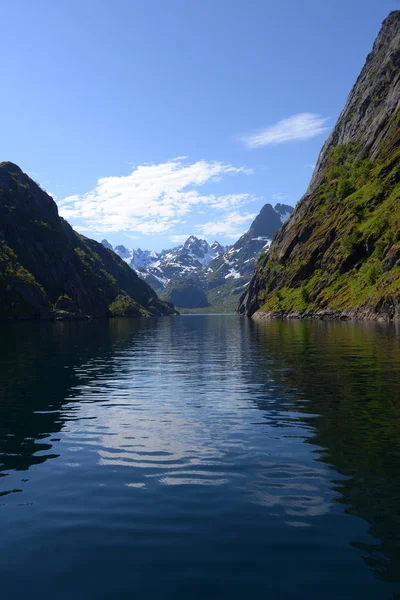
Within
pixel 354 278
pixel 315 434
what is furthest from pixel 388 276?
pixel 315 434

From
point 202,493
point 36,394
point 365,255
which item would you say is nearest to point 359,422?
point 202,493

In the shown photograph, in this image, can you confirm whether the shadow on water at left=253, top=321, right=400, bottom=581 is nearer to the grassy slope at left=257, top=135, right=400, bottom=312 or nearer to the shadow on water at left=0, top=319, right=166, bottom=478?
the shadow on water at left=0, top=319, right=166, bottom=478

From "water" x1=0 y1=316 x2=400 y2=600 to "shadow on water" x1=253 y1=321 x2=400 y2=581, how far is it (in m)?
0.08

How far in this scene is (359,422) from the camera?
23.8 metres

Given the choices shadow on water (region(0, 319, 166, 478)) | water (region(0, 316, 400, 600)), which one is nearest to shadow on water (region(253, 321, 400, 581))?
water (region(0, 316, 400, 600))

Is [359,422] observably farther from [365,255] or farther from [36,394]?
[365,255]

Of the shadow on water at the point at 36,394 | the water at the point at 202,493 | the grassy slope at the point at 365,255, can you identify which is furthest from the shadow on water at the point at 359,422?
the grassy slope at the point at 365,255

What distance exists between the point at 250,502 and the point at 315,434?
8.82 metres

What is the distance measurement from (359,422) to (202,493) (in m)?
12.0

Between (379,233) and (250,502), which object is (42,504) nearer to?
(250,502)

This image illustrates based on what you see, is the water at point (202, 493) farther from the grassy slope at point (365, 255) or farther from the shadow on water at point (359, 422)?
the grassy slope at point (365, 255)

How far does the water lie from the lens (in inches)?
404

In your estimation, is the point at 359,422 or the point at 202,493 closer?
the point at 202,493

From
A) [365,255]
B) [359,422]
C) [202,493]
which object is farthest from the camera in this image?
[365,255]
